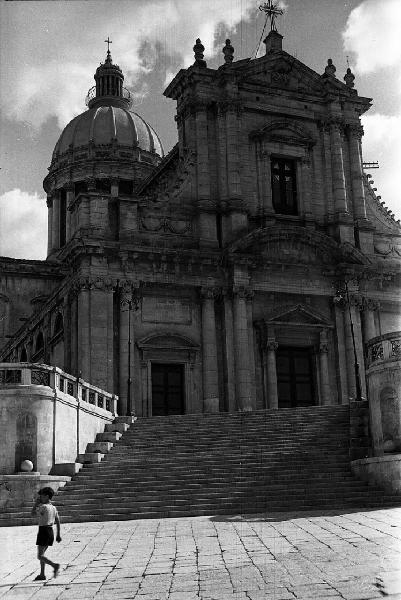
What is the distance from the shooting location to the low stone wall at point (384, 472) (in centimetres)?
1975

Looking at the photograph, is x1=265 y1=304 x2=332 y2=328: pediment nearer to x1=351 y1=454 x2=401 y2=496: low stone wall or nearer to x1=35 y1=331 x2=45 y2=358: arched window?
x1=35 y1=331 x2=45 y2=358: arched window

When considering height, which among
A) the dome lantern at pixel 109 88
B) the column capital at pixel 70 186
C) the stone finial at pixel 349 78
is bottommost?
the stone finial at pixel 349 78

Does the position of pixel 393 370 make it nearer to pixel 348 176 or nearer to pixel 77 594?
pixel 77 594

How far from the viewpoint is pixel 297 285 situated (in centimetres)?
3516

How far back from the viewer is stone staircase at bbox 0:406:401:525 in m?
19.4

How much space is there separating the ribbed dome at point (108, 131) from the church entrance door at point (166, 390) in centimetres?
2827

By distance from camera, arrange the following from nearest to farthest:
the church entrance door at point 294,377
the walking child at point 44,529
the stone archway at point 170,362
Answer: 1. the walking child at point 44,529
2. the stone archway at point 170,362
3. the church entrance door at point 294,377

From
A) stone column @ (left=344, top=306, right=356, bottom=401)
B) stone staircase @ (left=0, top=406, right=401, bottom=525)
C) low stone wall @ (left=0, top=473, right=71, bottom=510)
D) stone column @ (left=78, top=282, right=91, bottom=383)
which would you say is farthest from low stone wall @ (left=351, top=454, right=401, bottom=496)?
stone column @ (left=344, top=306, right=356, bottom=401)

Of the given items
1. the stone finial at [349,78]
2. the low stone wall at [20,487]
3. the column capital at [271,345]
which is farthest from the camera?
the stone finial at [349,78]

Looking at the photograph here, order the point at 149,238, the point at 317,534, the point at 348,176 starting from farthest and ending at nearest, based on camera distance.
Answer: the point at 348,176 → the point at 149,238 → the point at 317,534

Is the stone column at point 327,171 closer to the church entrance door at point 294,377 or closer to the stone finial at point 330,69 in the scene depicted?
the stone finial at point 330,69

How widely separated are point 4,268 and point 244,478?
31.6 m

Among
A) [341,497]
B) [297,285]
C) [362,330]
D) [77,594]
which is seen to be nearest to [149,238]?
[297,285]

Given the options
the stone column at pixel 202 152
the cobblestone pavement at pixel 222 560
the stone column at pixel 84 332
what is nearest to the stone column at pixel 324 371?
the stone column at pixel 202 152
